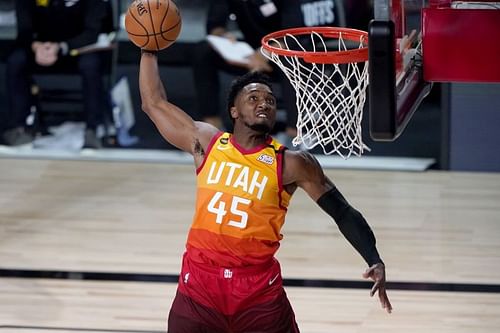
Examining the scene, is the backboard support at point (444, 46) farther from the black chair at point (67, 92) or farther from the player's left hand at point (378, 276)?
the black chair at point (67, 92)

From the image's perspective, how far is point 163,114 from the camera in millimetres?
5316

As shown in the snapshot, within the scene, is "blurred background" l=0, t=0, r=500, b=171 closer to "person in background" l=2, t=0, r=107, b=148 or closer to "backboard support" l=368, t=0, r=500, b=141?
"person in background" l=2, t=0, r=107, b=148

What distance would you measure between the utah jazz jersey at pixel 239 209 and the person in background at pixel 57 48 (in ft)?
20.4

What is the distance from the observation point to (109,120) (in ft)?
36.8

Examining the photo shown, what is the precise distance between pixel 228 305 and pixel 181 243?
11.8 ft

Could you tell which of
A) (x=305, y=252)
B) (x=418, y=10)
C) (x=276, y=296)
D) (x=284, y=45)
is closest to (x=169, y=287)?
(x=305, y=252)

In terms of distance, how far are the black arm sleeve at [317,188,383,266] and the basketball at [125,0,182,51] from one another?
1082 mm

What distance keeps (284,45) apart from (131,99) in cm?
545

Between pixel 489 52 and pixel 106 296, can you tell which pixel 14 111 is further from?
pixel 489 52

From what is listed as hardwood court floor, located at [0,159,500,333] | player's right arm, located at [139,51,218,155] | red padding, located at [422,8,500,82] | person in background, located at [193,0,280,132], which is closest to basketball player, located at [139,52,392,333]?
player's right arm, located at [139,51,218,155]

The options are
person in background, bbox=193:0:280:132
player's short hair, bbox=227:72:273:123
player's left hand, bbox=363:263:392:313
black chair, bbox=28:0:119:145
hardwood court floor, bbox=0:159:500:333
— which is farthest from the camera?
black chair, bbox=28:0:119:145

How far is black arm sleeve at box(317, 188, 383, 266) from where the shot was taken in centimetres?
495

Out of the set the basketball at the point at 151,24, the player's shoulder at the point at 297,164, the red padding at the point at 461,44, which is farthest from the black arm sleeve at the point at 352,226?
the basketball at the point at 151,24

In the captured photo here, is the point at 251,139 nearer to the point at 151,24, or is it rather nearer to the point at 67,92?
the point at 151,24
